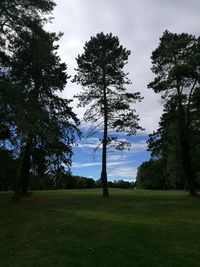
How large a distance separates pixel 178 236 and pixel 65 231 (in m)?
4.10

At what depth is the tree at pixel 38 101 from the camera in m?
16.1

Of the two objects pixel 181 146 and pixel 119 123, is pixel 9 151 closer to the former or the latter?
pixel 119 123

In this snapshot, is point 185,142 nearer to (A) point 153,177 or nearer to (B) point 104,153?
(B) point 104,153

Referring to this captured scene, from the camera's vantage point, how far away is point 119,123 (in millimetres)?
30266

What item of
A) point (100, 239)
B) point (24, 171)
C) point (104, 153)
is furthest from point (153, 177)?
point (100, 239)

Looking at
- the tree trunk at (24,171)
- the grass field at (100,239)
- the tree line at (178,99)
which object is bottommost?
the grass field at (100,239)

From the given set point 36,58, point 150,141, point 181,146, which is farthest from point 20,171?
point 181,146

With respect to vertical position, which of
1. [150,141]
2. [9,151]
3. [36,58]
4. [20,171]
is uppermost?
[36,58]

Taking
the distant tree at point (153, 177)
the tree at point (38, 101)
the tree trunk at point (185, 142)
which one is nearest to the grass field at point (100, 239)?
the tree at point (38, 101)

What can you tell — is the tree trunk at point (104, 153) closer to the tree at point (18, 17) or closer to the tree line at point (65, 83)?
the tree line at point (65, 83)

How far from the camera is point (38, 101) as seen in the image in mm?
21000

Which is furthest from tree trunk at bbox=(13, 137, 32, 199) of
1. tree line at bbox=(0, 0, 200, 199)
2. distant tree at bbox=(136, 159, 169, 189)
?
distant tree at bbox=(136, 159, 169, 189)

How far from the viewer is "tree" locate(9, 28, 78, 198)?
1606 cm

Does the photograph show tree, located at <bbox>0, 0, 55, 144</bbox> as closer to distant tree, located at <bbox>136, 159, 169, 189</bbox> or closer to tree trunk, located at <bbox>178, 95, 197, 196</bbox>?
tree trunk, located at <bbox>178, 95, 197, 196</bbox>
